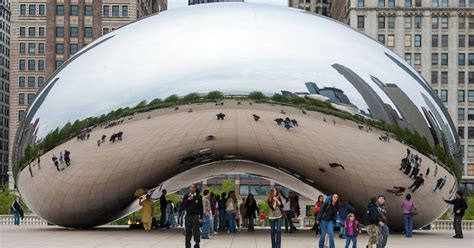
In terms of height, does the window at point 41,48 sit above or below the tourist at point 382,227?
above

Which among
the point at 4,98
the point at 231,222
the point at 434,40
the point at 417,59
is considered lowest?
the point at 231,222

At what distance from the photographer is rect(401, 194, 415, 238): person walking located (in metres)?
20.2

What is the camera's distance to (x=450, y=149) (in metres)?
20.1

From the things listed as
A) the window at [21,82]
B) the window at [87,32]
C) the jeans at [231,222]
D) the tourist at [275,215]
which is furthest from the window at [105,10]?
the tourist at [275,215]

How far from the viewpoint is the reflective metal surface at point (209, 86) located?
709 inches

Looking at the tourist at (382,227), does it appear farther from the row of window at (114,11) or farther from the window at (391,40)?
the row of window at (114,11)

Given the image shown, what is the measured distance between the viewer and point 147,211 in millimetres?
23828

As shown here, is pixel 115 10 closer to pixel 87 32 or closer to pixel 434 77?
pixel 87 32

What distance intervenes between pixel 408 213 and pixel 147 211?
7.68 m

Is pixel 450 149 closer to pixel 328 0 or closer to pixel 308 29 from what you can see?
pixel 308 29

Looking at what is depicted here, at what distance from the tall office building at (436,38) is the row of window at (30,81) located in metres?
40.3

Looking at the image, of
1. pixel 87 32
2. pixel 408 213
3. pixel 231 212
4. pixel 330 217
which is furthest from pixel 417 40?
pixel 330 217

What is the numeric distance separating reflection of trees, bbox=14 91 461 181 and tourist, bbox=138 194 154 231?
15.1 ft

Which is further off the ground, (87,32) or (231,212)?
(87,32)
